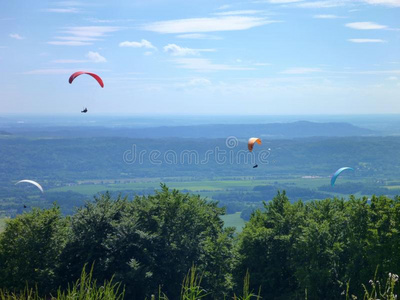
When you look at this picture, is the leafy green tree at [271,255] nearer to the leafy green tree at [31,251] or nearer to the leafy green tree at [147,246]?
the leafy green tree at [147,246]

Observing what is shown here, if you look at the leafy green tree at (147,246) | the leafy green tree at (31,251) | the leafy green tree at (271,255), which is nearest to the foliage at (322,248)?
the leafy green tree at (271,255)

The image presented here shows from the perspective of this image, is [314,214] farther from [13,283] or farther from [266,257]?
[13,283]

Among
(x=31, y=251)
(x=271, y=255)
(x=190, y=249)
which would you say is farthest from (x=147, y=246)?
(x=271, y=255)

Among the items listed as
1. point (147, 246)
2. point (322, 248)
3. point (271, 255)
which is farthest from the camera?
point (271, 255)

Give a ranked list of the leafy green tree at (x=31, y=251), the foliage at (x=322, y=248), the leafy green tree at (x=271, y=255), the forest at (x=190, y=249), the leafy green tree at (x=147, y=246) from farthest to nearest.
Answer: the leafy green tree at (x=271, y=255) < the leafy green tree at (x=147, y=246) < the leafy green tree at (x=31, y=251) < the forest at (x=190, y=249) < the foliage at (x=322, y=248)

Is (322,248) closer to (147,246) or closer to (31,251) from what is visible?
(147,246)

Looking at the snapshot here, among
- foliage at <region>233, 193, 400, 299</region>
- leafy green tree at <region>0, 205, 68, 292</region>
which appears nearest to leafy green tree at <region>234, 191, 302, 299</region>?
foliage at <region>233, 193, 400, 299</region>

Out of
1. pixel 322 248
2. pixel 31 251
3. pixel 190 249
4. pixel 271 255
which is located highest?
pixel 322 248

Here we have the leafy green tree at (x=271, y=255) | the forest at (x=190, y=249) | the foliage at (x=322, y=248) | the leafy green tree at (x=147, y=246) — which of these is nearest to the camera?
the foliage at (x=322, y=248)

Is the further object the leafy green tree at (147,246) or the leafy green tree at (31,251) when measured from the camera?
the leafy green tree at (147,246)

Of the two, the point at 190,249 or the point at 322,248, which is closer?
the point at 322,248
